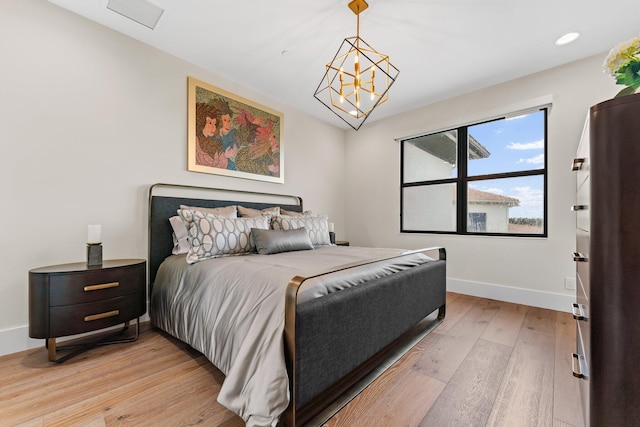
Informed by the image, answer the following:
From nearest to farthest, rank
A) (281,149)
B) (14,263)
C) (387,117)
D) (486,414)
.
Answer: (486,414)
(14,263)
(281,149)
(387,117)

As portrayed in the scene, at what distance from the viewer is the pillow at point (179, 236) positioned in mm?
2455

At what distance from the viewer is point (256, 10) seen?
6.82ft

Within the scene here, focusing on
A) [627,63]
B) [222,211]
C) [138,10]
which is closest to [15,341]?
[222,211]

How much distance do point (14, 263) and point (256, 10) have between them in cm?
253

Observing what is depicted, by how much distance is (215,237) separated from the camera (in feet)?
7.06

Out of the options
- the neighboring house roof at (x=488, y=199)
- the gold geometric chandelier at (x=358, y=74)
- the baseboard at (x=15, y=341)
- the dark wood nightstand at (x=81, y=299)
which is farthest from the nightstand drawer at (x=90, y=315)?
the neighboring house roof at (x=488, y=199)

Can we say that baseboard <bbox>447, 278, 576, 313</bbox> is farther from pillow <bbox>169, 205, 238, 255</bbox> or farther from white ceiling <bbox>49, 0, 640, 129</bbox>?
pillow <bbox>169, 205, 238, 255</bbox>

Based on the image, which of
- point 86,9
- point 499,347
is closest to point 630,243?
point 499,347

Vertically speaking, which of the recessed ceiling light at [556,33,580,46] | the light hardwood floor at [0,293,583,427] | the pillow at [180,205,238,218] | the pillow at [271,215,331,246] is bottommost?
the light hardwood floor at [0,293,583,427]

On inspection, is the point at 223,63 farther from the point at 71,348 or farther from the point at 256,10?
the point at 71,348

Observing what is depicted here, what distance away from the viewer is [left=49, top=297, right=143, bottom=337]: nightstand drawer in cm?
170

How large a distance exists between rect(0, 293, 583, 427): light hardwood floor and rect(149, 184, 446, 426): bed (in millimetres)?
140

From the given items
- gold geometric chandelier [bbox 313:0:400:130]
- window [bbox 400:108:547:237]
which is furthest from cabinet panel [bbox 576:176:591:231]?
window [bbox 400:108:547:237]

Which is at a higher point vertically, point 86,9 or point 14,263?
point 86,9
